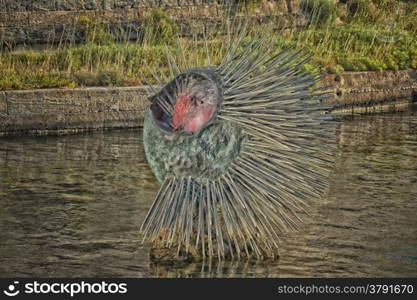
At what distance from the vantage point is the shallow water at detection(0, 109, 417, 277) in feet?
31.5

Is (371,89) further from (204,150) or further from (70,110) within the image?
(204,150)

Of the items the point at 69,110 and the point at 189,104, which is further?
the point at 69,110

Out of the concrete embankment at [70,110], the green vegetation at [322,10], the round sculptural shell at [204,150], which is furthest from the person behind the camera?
the green vegetation at [322,10]

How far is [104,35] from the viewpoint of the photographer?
859 inches

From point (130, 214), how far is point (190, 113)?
8.51 ft

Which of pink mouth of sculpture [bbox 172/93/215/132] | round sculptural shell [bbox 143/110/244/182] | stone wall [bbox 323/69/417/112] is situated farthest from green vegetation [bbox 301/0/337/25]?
round sculptural shell [bbox 143/110/244/182]

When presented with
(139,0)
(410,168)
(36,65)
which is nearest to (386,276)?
(410,168)

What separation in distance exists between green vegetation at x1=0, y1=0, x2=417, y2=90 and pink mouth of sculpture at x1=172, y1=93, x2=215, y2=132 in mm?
5419

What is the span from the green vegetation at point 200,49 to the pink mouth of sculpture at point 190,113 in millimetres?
5419

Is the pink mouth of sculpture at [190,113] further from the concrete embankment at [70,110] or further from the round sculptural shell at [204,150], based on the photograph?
the concrete embankment at [70,110]

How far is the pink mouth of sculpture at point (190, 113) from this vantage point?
9344mm

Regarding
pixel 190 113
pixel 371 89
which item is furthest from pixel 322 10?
pixel 190 113

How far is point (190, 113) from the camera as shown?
9.37m

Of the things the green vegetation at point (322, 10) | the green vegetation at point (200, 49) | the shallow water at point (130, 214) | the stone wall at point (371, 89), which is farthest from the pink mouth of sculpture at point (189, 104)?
the green vegetation at point (322, 10)
